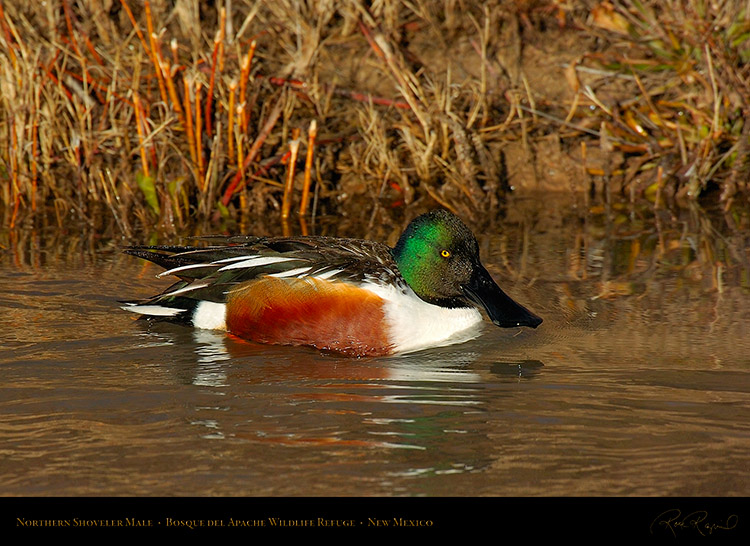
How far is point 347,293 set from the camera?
3895mm

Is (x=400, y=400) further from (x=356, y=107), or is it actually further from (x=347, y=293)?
(x=356, y=107)

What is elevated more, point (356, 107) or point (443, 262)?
point (356, 107)

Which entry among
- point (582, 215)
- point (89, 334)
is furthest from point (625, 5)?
point (89, 334)

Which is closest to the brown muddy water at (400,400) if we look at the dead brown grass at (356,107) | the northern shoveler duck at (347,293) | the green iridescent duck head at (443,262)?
the northern shoveler duck at (347,293)

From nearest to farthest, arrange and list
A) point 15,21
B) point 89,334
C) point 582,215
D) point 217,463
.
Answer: point 217,463, point 89,334, point 582,215, point 15,21

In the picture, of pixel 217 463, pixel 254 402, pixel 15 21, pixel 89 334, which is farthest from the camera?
pixel 15 21

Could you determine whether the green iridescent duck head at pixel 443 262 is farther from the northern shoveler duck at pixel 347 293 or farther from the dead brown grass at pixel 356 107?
the dead brown grass at pixel 356 107

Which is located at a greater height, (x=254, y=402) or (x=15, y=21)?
(x=15, y=21)

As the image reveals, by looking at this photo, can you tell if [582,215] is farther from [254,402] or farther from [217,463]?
[217,463]

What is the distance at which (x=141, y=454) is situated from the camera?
2.95 meters

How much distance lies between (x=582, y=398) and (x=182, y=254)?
1736mm

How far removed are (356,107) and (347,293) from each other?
2570 millimetres

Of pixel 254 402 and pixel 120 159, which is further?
pixel 120 159

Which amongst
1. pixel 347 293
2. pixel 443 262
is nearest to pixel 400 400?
pixel 347 293
